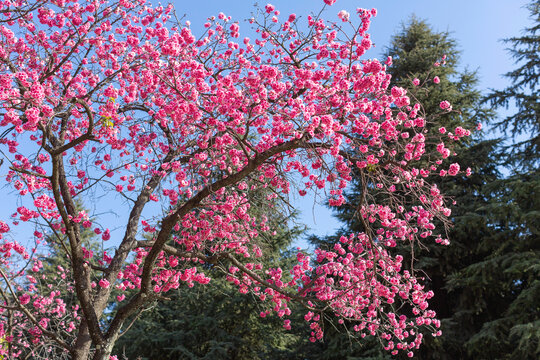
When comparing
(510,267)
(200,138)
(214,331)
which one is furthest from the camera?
(214,331)

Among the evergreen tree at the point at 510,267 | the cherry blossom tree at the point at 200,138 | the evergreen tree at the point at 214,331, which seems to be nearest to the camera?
the cherry blossom tree at the point at 200,138

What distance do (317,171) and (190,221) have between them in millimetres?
2257

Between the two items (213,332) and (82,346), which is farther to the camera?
(213,332)

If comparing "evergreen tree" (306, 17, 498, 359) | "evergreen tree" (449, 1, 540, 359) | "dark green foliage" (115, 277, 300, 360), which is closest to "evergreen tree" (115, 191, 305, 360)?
"dark green foliage" (115, 277, 300, 360)

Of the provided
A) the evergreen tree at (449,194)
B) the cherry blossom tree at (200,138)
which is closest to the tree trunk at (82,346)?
the cherry blossom tree at (200,138)

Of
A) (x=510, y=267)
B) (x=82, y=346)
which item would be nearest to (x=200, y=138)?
(x=82, y=346)

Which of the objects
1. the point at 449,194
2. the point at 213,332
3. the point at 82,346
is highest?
the point at 449,194

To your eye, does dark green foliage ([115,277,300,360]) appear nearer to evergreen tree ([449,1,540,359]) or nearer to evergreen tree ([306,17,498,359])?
evergreen tree ([306,17,498,359])

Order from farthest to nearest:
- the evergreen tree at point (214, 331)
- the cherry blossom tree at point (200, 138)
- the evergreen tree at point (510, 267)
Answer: the evergreen tree at point (214, 331)
the evergreen tree at point (510, 267)
the cherry blossom tree at point (200, 138)

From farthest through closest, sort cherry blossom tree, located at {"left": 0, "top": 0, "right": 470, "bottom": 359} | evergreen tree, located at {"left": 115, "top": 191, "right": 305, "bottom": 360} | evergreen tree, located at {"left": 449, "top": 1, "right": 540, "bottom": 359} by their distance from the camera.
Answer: evergreen tree, located at {"left": 115, "top": 191, "right": 305, "bottom": 360} → evergreen tree, located at {"left": 449, "top": 1, "right": 540, "bottom": 359} → cherry blossom tree, located at {"left": 0, "top": 0, "right": 470, "bottom": 359}

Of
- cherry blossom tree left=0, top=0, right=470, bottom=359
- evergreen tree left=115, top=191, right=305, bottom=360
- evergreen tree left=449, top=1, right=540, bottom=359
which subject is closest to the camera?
cherry blossom tree left=0, top=0, right=470, bottom=359

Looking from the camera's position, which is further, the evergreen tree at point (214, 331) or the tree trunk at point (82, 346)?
the evergreen tree at point (214, 331)

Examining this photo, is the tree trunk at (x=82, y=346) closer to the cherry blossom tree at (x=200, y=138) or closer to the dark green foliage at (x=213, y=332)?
the cherry blossom tree at (x=200, y=138)

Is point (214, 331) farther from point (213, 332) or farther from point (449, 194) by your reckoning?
point (449, 194)
